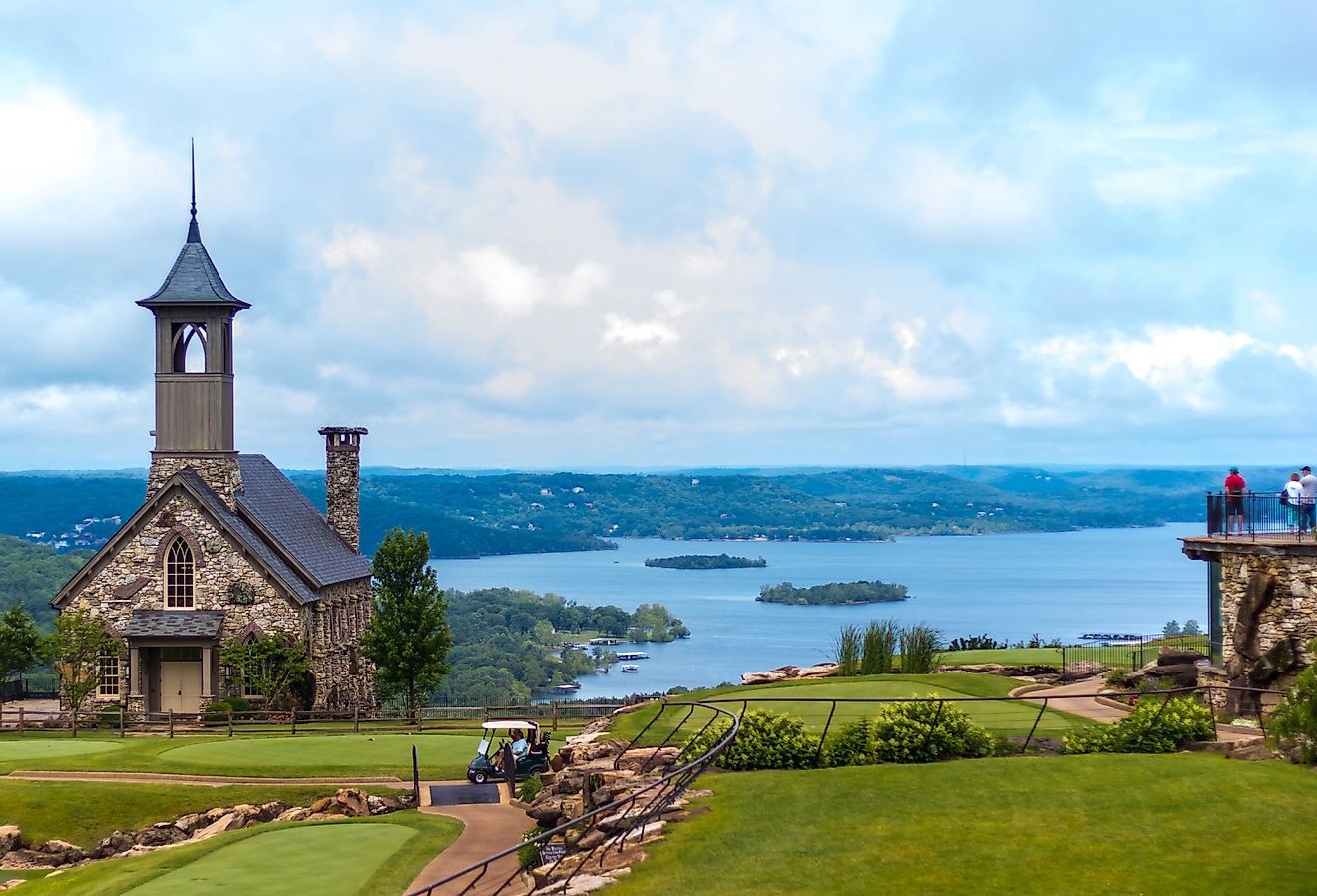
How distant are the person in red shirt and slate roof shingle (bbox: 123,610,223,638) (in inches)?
1134

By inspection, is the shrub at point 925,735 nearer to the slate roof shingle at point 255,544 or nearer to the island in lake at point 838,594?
the slate roof shingle at point 255,544

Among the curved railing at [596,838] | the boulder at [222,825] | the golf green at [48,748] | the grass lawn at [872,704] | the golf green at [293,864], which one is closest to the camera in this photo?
the curved railing at [596,838]

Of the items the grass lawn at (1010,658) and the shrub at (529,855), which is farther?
the grass lawn at (1010,658)

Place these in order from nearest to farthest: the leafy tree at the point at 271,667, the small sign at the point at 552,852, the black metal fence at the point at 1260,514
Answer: the small sign at the point at 552,852 → the black metal fence at the point at 1260,514 → the leafy tree at the point at 271,667

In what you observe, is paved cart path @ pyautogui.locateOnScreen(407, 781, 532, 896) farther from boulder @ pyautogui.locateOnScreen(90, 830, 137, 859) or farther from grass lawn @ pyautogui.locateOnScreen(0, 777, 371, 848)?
boulder @ pyautogui.locateOnScreen(90, 830, 137, 859)

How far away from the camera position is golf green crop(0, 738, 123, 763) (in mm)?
33625

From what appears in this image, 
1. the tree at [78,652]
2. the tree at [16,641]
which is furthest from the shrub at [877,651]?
the tree at [16,641]

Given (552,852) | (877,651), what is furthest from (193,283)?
(552,852)

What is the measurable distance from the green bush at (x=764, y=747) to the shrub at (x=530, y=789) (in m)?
4.41

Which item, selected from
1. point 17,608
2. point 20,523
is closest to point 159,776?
→ point 17,608

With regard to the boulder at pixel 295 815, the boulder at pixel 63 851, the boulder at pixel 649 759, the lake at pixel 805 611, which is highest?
the boulder at pixel 649 759

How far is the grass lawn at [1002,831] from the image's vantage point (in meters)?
16.0

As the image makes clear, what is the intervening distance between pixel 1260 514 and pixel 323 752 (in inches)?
821

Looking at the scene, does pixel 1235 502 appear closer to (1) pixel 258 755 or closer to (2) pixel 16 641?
(1) pixel 258 755
